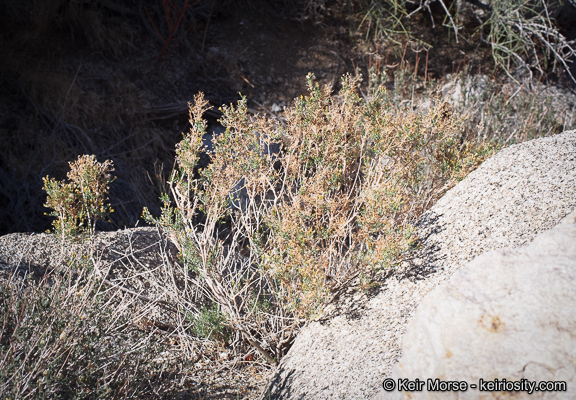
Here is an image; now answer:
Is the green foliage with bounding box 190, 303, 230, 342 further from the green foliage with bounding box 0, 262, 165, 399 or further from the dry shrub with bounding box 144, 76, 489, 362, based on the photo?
the green foliage with bounding box 0, 262, 165, 399

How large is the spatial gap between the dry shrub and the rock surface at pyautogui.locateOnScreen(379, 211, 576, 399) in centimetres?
83

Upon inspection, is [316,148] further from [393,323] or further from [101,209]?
[101,209]

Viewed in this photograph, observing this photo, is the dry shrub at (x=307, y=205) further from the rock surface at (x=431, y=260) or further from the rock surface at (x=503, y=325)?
the rock surface at (x=503, y=325)

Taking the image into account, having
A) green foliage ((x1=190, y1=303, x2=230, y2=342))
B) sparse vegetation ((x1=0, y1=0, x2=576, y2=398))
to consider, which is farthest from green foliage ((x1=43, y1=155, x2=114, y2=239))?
green foliage ((x1=190, y1=303, x2=230, y2=342))

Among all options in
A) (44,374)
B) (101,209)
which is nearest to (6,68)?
(101,209)

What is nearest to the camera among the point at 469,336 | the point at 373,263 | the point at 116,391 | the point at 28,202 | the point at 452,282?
the point at 469,336

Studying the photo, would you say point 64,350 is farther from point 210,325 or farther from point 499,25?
point 499,25

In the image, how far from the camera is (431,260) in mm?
2760

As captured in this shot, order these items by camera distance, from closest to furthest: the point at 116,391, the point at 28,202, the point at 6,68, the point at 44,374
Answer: the point at 44,374 < the point at 116,391 < the point at 28,202 < the point at 6,68

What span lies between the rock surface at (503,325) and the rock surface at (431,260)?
2.09 ft

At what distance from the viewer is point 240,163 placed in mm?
3070

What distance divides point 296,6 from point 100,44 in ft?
8.15

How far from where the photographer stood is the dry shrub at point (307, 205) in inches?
104

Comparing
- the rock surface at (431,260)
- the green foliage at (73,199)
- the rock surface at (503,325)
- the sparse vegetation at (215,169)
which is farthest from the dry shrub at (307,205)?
the rock surface at (503,325)
